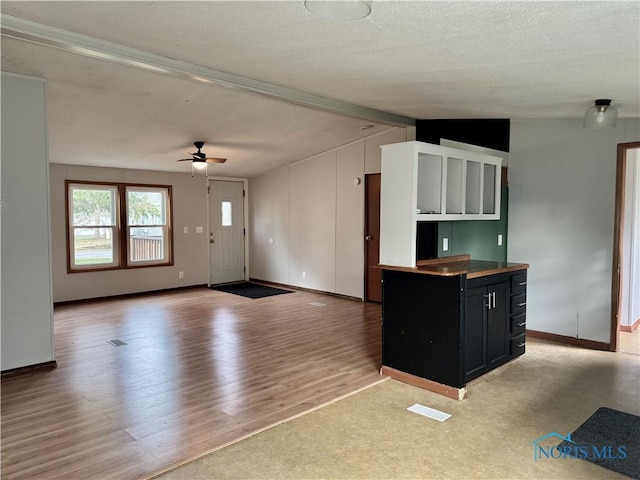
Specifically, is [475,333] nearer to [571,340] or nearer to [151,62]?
[571,340]

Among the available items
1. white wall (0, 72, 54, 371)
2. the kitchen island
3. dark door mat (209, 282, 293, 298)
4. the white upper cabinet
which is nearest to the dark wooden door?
dark door mat (209, 282, 293, 298)

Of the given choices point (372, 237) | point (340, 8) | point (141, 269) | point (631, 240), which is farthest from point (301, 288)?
point (340, 8)

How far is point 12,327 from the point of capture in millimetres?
3877

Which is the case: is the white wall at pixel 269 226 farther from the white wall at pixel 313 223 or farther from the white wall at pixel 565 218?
the white wall at pixel 565 218

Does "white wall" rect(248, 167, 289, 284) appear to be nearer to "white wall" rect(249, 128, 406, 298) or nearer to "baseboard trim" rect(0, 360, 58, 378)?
"white wall" rect(249, 128, 406, 298)

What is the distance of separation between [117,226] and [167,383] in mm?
4602

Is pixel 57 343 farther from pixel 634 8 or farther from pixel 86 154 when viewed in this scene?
pixel 634 8

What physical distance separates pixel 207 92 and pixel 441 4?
285 cm

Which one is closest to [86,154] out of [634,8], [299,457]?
[299,457]

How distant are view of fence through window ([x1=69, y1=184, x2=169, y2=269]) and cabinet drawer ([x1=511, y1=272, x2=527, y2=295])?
20.1 ft

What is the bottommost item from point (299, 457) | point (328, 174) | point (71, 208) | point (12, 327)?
point (299, 457)

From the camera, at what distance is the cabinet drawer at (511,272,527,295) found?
4.22 meters

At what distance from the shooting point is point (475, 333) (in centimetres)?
368

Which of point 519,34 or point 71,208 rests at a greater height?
point 519,34
